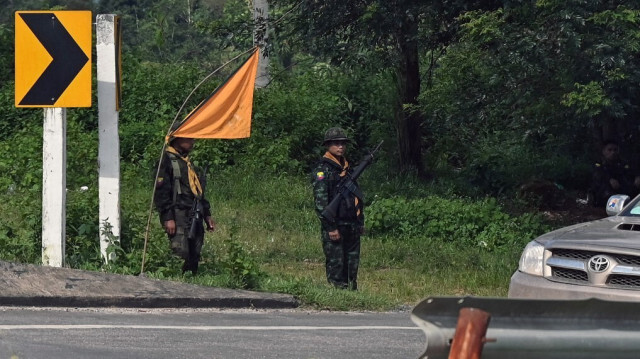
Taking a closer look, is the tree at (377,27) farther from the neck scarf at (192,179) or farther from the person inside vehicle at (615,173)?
the neck scarf at (192,179)

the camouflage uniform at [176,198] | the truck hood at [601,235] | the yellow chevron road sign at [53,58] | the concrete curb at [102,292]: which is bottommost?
the concrete curb at [102,292]

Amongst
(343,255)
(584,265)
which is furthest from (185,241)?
(584,265)

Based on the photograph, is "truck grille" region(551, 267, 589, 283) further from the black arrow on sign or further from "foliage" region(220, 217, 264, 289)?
the black arrow on sign

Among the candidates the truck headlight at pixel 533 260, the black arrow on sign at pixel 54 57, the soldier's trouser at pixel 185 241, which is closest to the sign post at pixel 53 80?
the black arrow on sign at pixel 54 57

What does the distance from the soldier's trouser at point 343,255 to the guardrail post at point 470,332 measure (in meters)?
6.99

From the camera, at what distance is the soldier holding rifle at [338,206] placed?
455 inches

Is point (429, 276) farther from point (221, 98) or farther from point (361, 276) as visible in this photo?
point (221, 98)

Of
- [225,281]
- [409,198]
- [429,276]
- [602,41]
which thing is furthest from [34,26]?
[409,198]

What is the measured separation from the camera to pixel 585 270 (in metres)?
7.92

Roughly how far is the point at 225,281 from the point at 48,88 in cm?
234

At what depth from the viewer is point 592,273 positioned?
7859mm

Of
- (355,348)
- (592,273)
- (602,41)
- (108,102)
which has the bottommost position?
(355,348)

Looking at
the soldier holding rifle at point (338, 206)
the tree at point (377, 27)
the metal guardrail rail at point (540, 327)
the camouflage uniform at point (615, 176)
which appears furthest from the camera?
the camouflage uniform at point (615, 176)

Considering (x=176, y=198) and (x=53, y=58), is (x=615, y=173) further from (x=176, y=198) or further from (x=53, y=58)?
(x=53, y=58)
